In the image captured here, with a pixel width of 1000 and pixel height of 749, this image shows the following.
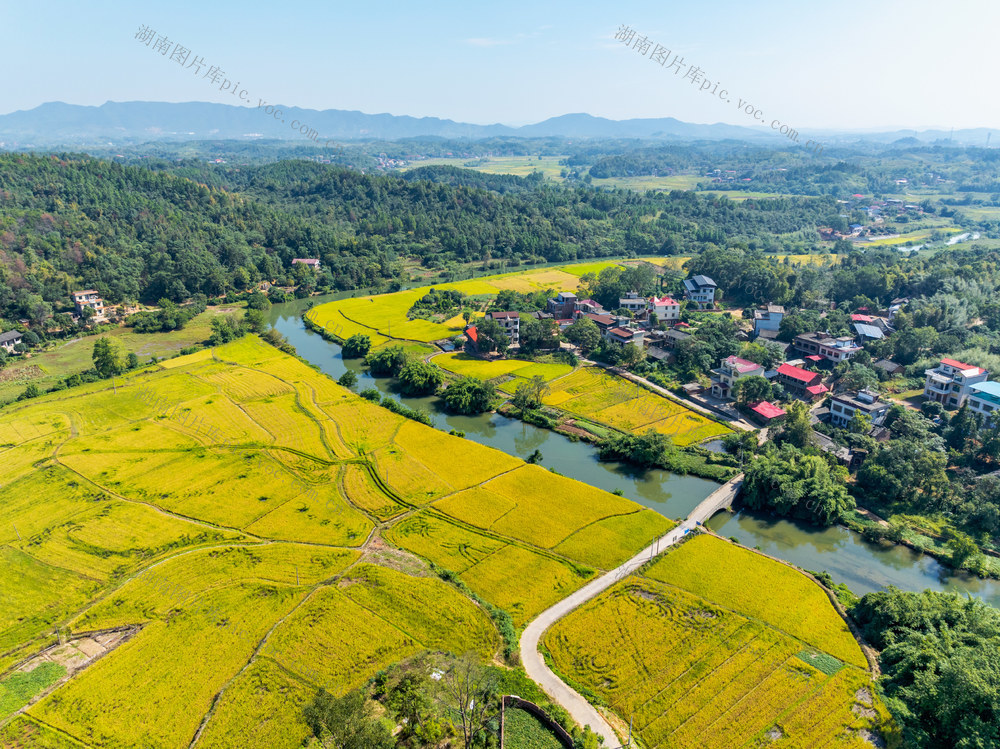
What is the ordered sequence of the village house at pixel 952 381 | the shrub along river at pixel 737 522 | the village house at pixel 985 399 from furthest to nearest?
Answer: the village house at pixel 952 381 < the village house at pixel 985 399 < the shrub along river at pixel 737 522

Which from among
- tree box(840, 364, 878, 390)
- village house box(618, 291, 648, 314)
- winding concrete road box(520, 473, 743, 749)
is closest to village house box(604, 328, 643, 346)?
village house box(618, 291, 648, 314)

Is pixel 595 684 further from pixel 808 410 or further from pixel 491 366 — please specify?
pixel 491 366

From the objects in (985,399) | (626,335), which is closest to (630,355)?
(626,335)

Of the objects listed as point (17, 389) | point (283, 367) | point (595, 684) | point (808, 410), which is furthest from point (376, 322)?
point (595, 684)

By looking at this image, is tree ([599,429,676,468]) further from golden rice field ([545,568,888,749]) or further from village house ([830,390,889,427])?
village house ([830,390,889,427])

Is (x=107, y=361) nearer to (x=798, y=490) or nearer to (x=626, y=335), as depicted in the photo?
(x=626, y=335)

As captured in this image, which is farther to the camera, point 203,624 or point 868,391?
point 868,391

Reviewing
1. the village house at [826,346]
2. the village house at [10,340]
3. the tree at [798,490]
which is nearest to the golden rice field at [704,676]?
the tree at [798,490]

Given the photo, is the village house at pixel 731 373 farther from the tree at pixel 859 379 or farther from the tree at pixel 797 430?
the tree at pixel 797 430
